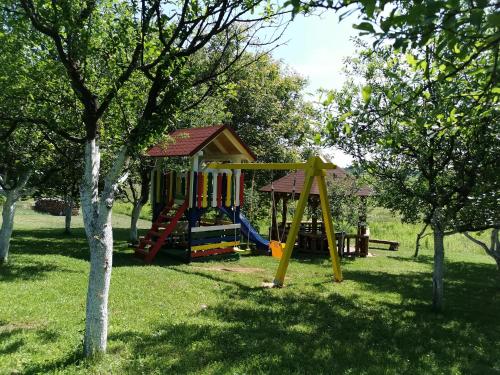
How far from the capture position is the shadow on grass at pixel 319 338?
5664 millimetres

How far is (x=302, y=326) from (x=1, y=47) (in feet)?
22.6

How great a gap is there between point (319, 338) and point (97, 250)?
3.67 metres

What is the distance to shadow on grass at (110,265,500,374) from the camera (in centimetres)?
566

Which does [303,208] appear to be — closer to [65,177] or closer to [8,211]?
[8,211]

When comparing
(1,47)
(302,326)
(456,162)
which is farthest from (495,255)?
(1,47)

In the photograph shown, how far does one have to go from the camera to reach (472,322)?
8602 mm

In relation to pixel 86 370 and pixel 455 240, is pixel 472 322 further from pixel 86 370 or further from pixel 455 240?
pixel 455 240

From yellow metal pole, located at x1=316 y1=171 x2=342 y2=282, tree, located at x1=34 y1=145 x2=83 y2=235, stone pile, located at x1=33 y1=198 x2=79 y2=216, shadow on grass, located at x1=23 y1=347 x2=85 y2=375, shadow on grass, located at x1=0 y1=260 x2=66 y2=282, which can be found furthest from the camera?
stone pile, located at x1=33 y1=198 x2=79 y2=216

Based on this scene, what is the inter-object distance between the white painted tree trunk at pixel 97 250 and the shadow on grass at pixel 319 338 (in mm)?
564

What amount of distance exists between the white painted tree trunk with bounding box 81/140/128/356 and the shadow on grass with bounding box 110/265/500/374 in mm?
564

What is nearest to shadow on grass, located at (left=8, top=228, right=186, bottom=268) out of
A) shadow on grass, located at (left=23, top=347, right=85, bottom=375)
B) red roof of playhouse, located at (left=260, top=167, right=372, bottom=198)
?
shadow on grass, located at (left=23, top=347, right=85, bottom=375)

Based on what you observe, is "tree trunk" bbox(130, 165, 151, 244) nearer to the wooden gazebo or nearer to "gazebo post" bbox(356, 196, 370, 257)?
the wooden gazebo

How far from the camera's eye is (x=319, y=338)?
6.88 m

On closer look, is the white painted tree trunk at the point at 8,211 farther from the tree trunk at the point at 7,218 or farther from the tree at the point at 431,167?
the tree at the point at 431,167
